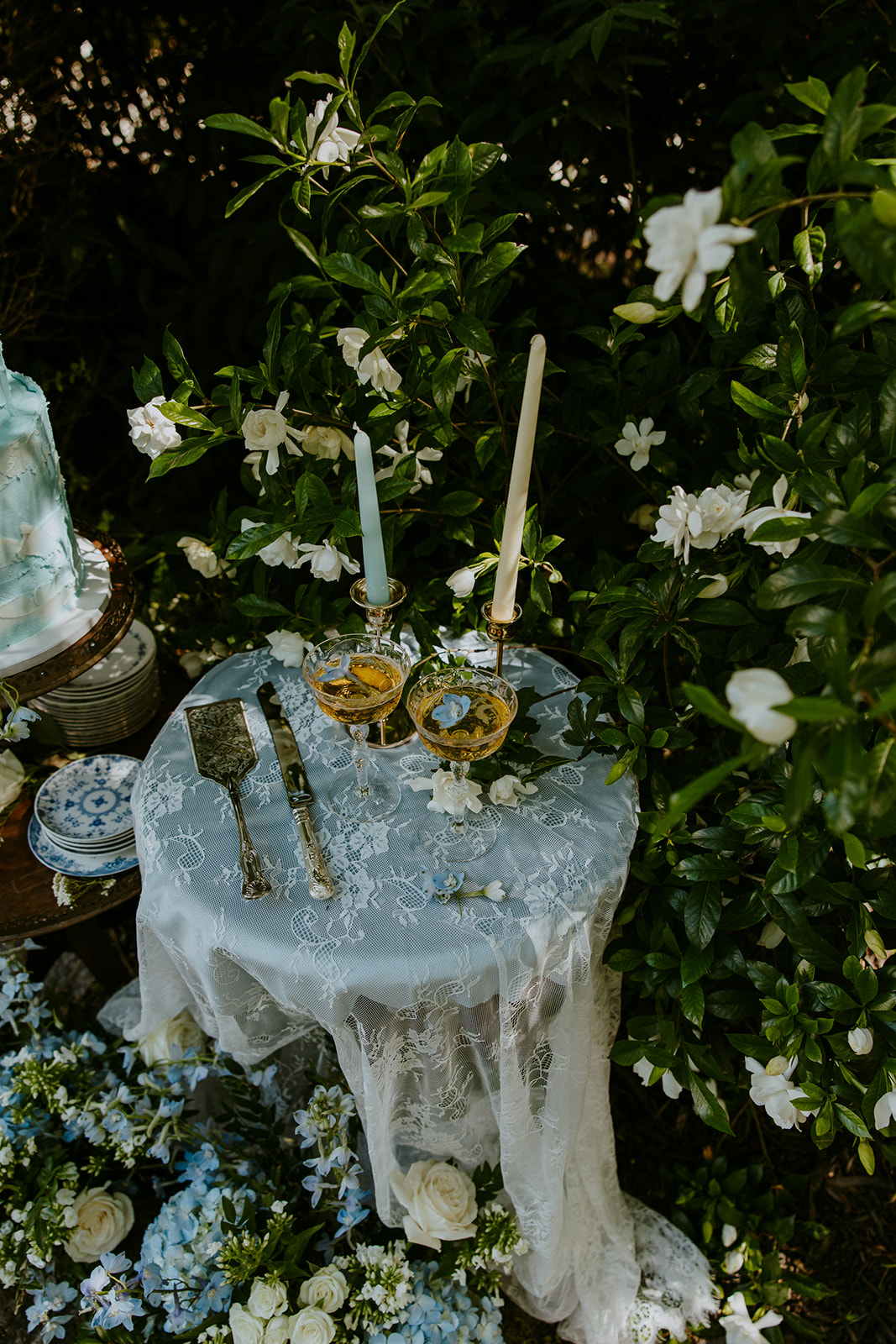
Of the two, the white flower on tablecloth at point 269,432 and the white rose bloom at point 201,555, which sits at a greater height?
the white flower on tablecloth at point 269,432

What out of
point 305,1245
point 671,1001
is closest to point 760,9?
point 671,1001

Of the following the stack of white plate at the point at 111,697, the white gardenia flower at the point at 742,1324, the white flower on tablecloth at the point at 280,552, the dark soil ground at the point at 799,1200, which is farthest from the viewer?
the stack of white plate at the point at 111,697

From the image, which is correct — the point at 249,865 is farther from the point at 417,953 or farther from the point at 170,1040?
the point at 170,1040

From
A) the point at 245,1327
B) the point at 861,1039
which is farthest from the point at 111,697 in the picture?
the point at 861,1039

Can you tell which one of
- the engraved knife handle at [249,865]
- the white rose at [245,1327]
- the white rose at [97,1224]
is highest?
the engraved knife handle at [249,865]

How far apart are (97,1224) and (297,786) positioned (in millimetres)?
949

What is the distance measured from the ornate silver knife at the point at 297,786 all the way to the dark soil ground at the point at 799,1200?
0.99 m

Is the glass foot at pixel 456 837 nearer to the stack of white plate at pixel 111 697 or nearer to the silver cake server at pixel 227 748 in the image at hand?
the silver cake server at pixel 227 748

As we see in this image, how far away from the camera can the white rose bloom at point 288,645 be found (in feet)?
5.28

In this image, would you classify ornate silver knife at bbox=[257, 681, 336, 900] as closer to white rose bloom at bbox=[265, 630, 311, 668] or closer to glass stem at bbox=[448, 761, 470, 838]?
white rose bloom at bbox=[265, 630, 311, 668]

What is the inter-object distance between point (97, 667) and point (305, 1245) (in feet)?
3.91

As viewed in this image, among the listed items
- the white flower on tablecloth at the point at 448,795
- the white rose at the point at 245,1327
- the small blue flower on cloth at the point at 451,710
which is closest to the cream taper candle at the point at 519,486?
the small blue flower on cloth at the point at 451,710

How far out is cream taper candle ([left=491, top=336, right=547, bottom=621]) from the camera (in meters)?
1.06

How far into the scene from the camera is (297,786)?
1.44 metres
